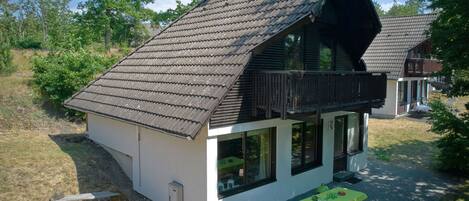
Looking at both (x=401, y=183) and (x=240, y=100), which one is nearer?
(x=240, y=100)

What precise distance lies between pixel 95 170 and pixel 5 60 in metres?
11.1

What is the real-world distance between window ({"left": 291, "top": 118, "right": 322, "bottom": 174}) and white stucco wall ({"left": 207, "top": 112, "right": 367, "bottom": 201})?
203mm

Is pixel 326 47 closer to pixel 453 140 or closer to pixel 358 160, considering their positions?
pixel 358 160

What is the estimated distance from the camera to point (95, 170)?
36.9 ft

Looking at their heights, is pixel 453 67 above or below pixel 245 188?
above

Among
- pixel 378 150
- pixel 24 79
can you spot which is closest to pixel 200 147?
pixel 378 150

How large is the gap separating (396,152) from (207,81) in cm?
1238

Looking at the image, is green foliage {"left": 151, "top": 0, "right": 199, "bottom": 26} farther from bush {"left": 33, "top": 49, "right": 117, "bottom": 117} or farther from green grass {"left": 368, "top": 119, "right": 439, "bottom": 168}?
green grass {"left": 368, "top": 119, "right": 439, "bottom": 168}

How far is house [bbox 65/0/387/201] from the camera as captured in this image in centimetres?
879

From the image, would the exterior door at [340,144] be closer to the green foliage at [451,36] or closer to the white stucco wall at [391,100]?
the green foliage at [451,36]

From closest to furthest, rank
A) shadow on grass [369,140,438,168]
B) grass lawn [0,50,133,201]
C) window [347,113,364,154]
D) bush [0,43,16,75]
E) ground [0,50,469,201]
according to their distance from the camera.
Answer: grass lawn [0,50,133,201]
ground [0,50,469,201]
window [347,113,364,154]
shadow on grass [369,140,438,168]
bush [0,43,16,75]

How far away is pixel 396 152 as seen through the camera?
17562mm

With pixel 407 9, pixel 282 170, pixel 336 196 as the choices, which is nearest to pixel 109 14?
pixel 282 170

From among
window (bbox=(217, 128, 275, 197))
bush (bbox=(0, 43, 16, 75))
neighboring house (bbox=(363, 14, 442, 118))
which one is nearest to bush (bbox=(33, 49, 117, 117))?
bush (bbox=(0, 43, 16, 75))
